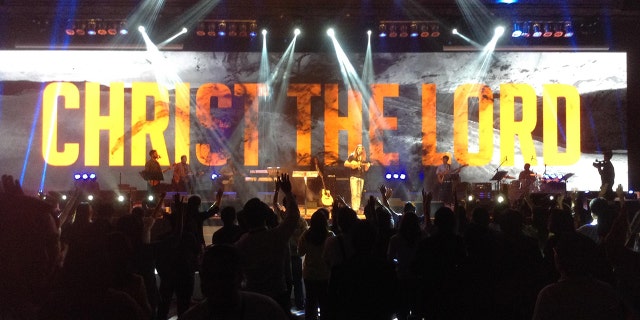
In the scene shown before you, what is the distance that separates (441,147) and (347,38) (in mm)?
3465

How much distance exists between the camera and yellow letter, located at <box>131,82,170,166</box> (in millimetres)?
16156

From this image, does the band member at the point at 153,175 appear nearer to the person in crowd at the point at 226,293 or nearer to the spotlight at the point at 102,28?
the spotlight at the point at 102,28

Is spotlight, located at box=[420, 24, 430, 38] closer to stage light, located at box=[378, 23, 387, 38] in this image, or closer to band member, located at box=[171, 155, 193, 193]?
stage light, located at box=[378, 23, 387, 38]

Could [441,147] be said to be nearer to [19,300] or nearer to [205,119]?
[205,119]

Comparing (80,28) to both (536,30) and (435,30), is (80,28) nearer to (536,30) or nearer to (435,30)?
(435,30)

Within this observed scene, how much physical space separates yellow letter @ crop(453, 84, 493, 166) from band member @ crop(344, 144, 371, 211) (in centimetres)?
252

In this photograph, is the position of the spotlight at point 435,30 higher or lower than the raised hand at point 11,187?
higher

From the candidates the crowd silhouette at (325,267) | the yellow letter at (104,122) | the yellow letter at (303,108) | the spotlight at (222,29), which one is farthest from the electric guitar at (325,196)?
the crowd silhouette at (325,267)

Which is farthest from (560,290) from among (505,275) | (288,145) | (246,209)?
(288,145)

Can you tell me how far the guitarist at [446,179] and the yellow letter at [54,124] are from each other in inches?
339

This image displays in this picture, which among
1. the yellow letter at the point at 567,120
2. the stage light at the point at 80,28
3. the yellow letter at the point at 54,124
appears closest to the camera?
the stage light at the point at 80,28

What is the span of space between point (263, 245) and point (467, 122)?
13.0 metres

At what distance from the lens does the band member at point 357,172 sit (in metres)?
15.0

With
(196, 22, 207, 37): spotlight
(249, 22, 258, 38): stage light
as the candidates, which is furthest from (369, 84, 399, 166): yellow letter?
(196, 22, 207, 37): spotlight
